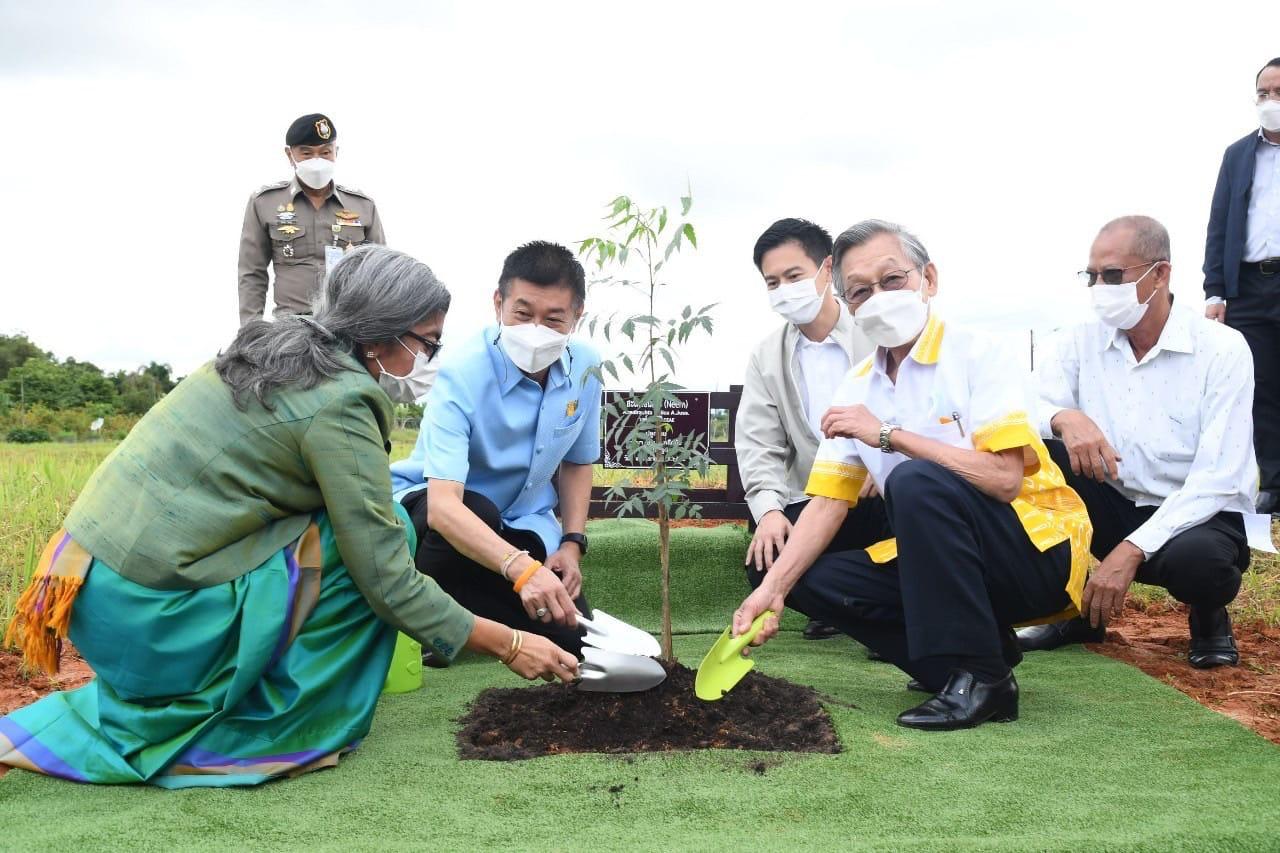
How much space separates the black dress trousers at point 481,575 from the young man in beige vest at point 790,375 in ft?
2.48

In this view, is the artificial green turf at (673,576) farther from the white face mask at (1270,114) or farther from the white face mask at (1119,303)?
the white face mask at (1270,114)

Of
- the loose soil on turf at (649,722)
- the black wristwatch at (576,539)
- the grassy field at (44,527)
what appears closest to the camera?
the loose soil on turf at (649,722)

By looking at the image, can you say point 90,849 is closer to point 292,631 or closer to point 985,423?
point 292,631

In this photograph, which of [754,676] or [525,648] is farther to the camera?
[754,676]

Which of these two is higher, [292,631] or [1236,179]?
[1236,179]

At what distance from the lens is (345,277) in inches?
97.0

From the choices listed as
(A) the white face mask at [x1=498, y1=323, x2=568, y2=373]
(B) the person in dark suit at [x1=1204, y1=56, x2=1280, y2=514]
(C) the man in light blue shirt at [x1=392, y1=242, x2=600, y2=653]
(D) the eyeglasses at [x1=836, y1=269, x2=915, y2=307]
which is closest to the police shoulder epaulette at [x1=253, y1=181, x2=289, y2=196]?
(C) the man in light blue shirt at [x1=392, y1=242, x2=600, y2=653]

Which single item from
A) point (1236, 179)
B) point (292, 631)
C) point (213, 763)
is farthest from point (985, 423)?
point (1236, 179)

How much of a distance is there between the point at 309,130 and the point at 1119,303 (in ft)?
13.0

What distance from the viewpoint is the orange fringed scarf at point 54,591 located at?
2287 millimetres

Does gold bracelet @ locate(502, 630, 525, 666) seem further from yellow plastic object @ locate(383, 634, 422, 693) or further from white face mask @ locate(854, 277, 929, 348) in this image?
white face mask @ locate(854, 277, 929, 348)

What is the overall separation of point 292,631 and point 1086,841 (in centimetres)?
171

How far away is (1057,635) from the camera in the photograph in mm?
4016

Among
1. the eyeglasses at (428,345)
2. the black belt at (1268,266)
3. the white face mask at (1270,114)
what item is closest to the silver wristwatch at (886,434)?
the eyeglasses at (428,345)
